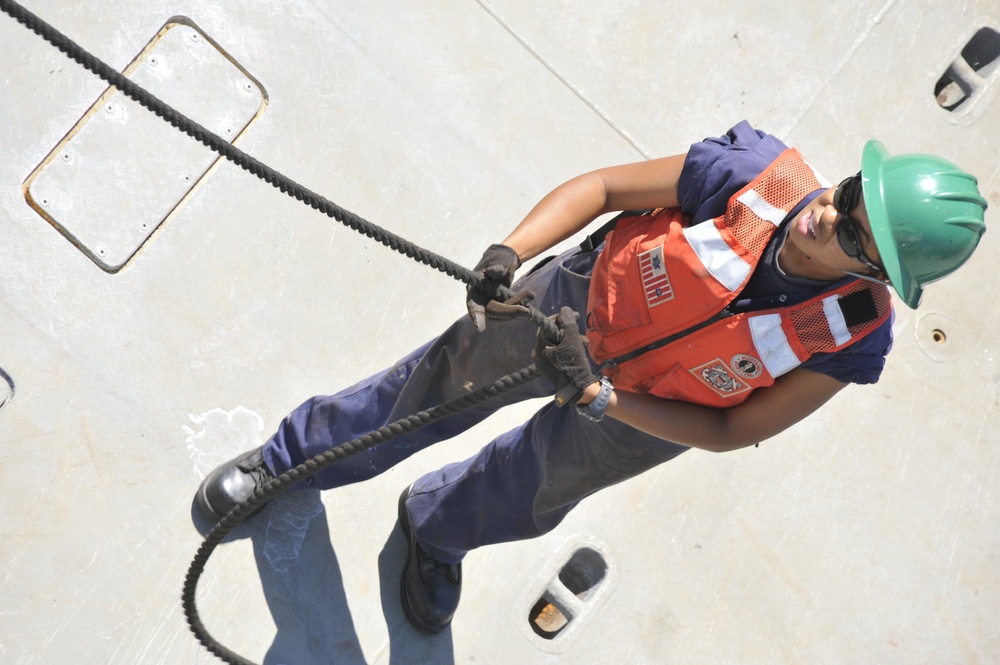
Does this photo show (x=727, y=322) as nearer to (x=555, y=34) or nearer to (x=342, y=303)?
(x=342, y=303)

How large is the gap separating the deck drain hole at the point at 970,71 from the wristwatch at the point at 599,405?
6.86 feet

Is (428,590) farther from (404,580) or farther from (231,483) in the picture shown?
(231,483)

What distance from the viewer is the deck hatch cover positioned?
2412mm

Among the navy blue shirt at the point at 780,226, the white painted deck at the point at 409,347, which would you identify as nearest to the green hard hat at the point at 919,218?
the navy blue shirt at the point at 780,226

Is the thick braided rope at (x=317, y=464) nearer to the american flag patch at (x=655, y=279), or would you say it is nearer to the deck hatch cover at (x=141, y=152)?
the american flag patch at (x=655, y=279)

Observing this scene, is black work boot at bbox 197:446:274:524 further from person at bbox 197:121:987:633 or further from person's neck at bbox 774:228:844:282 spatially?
person's neck at bbox 774:228:844:282

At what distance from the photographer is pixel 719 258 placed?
5.14 ft

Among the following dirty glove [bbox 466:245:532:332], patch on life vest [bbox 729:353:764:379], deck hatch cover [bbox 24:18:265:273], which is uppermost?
patch on life vest [bbox 729:353:764:379]

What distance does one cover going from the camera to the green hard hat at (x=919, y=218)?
4.77 feet

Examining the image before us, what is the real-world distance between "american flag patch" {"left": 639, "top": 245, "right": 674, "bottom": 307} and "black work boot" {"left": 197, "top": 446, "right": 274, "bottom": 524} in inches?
42.4

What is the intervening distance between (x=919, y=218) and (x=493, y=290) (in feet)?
2.25

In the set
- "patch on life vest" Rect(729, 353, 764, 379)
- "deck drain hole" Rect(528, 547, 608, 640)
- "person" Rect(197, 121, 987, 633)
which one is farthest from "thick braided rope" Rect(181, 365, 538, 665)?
"deck drain hole" Rect(528, 547, 608, 640)

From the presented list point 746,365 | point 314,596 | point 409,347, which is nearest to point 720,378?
point 746,365

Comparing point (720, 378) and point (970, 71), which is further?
point (970, 71)
